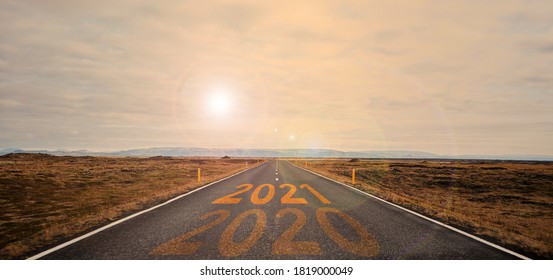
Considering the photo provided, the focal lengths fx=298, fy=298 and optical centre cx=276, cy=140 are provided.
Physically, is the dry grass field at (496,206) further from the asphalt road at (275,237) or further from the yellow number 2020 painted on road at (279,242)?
the yellow number 2020 painted on road at (279,242)

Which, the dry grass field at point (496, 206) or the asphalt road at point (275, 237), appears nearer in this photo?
the asphalt road at point (275, 237)

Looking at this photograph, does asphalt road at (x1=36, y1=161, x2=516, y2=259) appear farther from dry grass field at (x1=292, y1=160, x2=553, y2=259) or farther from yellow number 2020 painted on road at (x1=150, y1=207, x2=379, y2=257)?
dry grass field at (x1=292, y1=160, x2=553, y2=259)

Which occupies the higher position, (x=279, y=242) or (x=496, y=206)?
(x=279, y=242)

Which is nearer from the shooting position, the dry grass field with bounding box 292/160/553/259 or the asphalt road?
the asphalt road

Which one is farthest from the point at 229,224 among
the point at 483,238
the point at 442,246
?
the point at 483,238

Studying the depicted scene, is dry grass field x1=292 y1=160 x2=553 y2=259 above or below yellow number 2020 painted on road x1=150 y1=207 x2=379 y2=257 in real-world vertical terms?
below

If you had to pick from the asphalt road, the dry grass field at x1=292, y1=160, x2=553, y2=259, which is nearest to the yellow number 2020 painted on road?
the asphalt road

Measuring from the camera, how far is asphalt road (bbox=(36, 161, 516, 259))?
5.33 m

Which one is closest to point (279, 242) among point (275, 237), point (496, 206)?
point (275, 237)

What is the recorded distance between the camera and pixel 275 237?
20.8 feet

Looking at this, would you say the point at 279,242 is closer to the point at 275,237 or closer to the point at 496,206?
the point at 275,237

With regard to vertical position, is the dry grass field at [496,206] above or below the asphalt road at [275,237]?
below

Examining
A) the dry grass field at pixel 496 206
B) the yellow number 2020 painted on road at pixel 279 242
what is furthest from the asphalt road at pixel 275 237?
the dry grass field at pixel 496 206

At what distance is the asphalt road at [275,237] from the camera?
5332 millimetres
